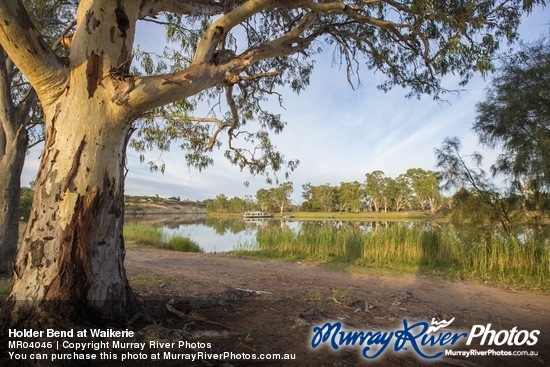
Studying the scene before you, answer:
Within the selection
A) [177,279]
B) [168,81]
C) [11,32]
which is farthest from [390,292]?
[11,32]

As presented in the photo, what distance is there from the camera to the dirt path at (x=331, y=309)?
87.2 inches

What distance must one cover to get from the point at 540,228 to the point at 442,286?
2.95 meters

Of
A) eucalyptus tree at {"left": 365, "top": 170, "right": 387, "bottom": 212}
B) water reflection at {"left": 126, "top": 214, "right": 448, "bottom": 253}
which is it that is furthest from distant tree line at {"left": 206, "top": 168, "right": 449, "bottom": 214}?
water reflection at {"left": 126, "top": 214, "right": 448, "bottom": 253}

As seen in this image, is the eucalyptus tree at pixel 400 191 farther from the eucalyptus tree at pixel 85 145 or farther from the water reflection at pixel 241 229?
the eucalyptus tree at pixel 85 145

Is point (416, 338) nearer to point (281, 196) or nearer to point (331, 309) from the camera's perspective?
point (331, 309)

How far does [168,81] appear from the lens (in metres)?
2.33

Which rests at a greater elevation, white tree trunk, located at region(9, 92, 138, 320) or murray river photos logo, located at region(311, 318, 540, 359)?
white tree trunk, located at region(9, 92, 138, 320)

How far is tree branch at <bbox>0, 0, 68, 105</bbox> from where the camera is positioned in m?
2.07

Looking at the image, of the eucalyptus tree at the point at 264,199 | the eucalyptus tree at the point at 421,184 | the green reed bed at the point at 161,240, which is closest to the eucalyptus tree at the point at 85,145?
the green reed bed at the point at 161,240

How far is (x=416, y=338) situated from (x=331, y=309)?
831 millimetres

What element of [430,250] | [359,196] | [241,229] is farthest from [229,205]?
[430,250]

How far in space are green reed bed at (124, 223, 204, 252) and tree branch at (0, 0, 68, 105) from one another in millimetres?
9354

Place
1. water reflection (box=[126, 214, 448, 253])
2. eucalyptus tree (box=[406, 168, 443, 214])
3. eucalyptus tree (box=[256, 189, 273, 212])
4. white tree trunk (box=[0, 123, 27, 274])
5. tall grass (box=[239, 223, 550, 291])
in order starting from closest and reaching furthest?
1. white tree trunk (box=[0, 123, 27, 274])
2. tall grass (box=[239, 223, 550, 291])
3. water reflection (box=[126, 214, 448, 253])
4. eucalyptus tree (box=[406, 168, 443, 214])
5. eucalyptus tree (box=[256, 189, 273, 212])

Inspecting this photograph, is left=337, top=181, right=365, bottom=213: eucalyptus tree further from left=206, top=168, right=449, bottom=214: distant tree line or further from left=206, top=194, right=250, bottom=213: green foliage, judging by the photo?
left=206, top=194, right=250, bottom=213: green foliage
